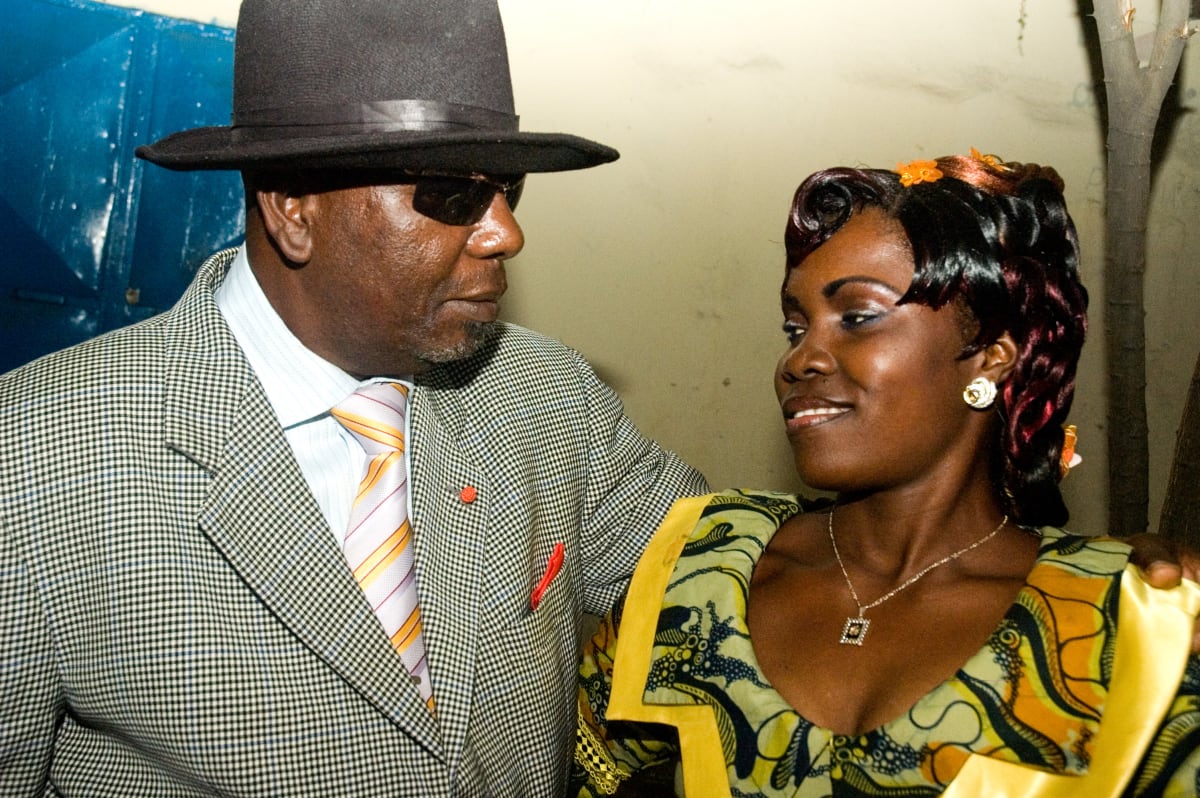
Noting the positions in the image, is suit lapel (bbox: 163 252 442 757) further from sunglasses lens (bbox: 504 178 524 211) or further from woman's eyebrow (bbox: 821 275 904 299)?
woman's eyebrow (bbox: 821 275 904 299)

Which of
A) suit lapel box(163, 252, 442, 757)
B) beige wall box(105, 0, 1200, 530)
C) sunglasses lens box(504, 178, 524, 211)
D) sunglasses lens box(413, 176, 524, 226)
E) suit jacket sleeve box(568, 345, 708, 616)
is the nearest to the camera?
suit lapel box(163, 252, 442, 757)

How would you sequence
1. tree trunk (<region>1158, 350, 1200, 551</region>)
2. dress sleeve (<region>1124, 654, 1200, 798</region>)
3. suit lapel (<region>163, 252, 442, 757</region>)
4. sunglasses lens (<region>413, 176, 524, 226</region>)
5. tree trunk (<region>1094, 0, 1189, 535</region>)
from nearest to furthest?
dress sleeve (<region>1124, 654, 1200, 798</region>) < suit lapel (<region>163, 252, 442, 757</region>) < sunglasses lens (<region>413, 176, 524, 226</region>) < tree trunk (<region>1158, 350, 1200, 551</region>) < tree trunk (<region>1094, 0, 1189, 535</region>)

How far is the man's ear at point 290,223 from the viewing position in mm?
1979

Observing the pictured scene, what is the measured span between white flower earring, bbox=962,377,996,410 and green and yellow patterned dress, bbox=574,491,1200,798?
0.27 meters

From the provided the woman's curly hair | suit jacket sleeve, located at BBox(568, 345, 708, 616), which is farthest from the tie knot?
the woman's curly hair

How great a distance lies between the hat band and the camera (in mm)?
1864

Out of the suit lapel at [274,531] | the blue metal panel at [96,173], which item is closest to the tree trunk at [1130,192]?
the suit lapel at [274,531]

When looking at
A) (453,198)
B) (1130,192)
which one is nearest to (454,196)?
(453,198)

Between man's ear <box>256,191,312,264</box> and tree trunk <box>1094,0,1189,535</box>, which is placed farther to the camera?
tree trunk <box>1094,0,1189,535</box>

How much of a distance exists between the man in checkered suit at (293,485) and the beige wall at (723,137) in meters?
1.53

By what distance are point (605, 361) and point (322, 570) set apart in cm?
194

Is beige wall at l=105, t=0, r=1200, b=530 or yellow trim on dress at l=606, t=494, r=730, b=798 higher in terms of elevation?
beige wall at l=105, t=0, r=1200, b=530

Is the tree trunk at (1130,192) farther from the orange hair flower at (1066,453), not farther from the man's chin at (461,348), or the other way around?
the man's chin at (461,348)

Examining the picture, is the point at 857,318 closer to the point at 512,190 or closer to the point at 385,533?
the point at 512,190
